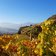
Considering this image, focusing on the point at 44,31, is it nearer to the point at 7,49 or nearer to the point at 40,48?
the point at 40,48

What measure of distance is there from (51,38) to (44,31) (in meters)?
1.10

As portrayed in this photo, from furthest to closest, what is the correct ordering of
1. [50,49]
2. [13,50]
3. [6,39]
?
1. [6,39]
2. [13,50]
3. [50,49]

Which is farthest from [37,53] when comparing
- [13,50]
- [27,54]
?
[13,50]

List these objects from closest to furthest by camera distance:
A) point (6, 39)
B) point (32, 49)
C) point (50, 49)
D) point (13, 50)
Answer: point (50, 49) < point (32, 49) < point (13, 50) < point (6, 39)

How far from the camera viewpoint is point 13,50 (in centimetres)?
3228

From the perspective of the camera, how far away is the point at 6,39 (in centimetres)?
4059

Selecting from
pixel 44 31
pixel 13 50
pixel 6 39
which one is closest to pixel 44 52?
pixel 44 31

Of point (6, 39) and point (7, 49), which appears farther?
point (6, 39)

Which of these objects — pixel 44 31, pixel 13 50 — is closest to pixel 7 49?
pixel 13 50

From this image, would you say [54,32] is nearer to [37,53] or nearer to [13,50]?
[37,53]

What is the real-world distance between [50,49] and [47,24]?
292 cm

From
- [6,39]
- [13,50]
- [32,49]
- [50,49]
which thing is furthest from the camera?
[6,39]

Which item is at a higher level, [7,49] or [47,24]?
[47,24]

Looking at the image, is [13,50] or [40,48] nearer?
[40,48]
